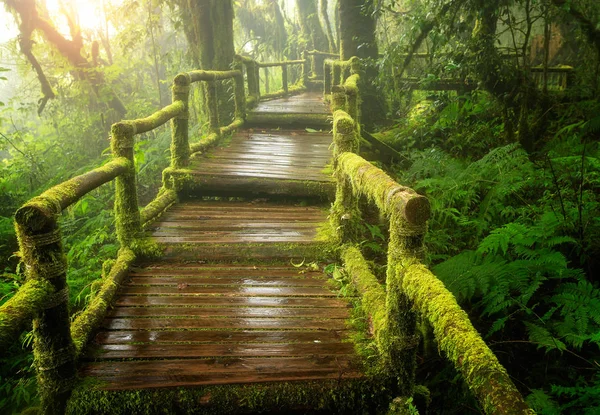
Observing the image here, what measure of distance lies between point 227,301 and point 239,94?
6.27 meters

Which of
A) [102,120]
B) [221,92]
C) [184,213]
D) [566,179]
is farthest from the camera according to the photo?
[102,120]

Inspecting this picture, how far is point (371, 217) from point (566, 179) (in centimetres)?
268

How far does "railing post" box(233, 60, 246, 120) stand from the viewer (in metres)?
8.66

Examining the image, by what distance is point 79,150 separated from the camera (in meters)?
14.4

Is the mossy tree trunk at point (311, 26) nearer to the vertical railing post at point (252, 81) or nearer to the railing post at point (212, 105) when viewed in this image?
the vertical railing post at point (252, 81)

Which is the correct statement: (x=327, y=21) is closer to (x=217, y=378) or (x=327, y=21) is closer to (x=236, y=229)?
(x=236, y=229)

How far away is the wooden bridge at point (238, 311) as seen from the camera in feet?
7.36

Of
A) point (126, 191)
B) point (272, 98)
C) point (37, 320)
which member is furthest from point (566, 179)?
point (272, 98)

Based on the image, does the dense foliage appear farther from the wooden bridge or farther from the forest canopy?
the wooden bridge

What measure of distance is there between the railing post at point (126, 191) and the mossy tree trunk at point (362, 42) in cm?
607

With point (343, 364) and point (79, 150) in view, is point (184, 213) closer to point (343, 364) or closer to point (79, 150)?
point (343, 364)

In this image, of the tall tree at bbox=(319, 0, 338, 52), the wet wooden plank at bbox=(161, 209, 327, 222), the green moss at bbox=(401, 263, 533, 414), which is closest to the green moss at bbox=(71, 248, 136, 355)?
the wet wooden plank at bbox=(161, 209, 327, 222)

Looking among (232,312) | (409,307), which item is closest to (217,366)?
(232,312)

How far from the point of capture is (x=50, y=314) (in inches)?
95.4
